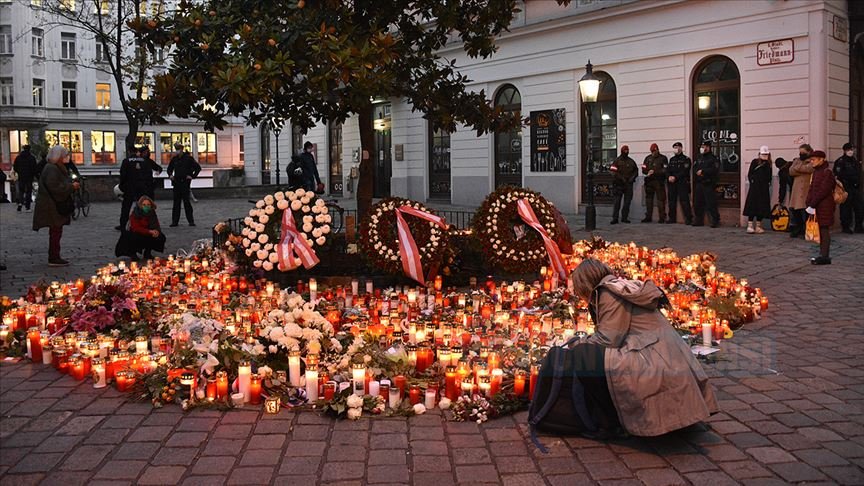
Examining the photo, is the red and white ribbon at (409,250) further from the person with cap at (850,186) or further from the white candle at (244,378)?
the person with cap at (850,186)

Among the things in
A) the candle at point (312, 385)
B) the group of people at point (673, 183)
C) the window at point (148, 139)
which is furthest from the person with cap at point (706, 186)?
the window at point (148, 139)

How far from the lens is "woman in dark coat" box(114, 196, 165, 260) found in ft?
42.3

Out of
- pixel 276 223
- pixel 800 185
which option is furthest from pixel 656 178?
pixel 276 223

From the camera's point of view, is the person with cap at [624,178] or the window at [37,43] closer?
the person with cap at [624,178]

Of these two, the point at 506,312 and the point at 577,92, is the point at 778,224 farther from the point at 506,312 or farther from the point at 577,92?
the point at 506,312

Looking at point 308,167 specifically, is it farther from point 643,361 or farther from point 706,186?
point 643,361

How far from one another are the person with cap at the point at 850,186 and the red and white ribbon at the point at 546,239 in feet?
32.3

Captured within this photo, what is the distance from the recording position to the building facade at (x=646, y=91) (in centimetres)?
1809

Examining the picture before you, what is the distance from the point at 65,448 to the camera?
5.00 metres

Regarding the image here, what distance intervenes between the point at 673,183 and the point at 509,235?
10.4 meters

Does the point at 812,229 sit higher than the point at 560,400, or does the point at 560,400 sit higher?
the point at 812,229

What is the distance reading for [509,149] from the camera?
84.4 feet

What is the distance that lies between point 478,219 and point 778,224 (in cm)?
992

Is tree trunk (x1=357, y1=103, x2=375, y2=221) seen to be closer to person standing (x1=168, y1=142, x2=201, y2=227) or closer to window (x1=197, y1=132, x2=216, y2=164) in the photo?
person standing (x1=168, y1=142, x2=201, y2=227)
